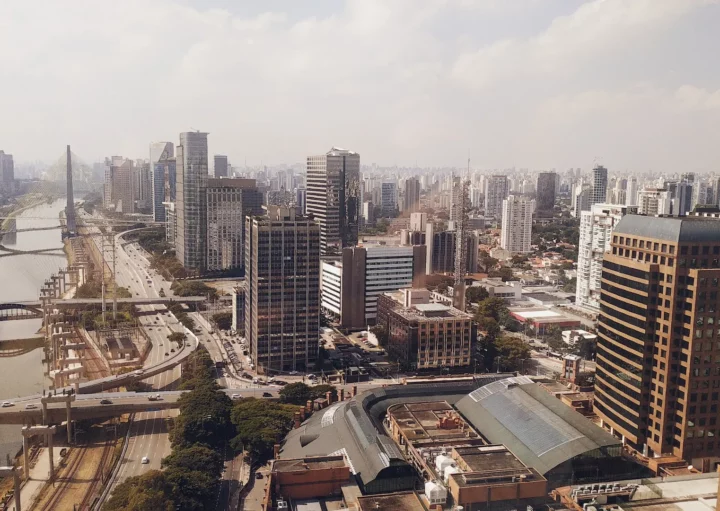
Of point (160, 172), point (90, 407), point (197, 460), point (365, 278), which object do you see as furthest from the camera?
point (160, 172)

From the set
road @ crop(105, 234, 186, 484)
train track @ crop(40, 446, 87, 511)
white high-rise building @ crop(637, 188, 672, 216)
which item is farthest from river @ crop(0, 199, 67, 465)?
white high-rise building @ crop(637, 188, 672, 216)

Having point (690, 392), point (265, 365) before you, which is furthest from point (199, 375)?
point (690, 392)

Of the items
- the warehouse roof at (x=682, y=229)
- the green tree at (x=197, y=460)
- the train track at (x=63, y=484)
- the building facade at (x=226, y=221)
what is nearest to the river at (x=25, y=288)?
the train track at (x=63, y=484)

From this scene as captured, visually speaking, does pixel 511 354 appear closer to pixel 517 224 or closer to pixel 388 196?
pixel 517 224

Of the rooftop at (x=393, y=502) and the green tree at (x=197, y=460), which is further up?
the rooftop at (x=393, y=502)

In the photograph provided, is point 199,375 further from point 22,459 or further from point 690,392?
point 690,392

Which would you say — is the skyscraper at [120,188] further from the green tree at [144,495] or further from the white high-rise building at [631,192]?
the white high-rise building at [631,192]

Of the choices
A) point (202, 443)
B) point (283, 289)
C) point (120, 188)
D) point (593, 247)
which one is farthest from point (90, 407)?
point (120, 188)
